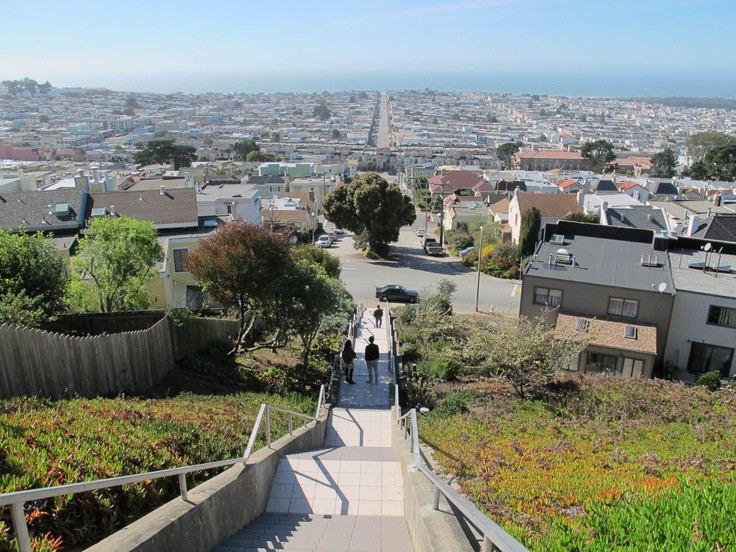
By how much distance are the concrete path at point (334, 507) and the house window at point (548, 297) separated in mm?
15195

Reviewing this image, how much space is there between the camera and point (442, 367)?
18.8 metres

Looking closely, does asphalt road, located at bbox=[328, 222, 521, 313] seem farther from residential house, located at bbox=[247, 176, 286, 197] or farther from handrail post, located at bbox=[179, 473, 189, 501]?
residential house, located at bbox=[247, 176, 286, 197]

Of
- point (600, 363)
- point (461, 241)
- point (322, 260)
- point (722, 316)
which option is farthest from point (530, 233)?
point (600, 363)

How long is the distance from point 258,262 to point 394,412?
18.4ft

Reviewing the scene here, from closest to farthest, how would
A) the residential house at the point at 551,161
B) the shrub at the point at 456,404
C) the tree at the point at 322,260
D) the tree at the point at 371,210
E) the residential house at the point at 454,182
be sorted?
the shrub at the point at 456,404, the tree at the point at 322,260, the tree at the point at 371,210, the residential house at the point at 454,182, the residential house at the point at 551,161

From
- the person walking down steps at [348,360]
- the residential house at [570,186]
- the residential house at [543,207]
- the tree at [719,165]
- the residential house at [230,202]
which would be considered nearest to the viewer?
the person walking down steps at [348,360]

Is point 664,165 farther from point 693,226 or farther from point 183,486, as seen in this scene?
point 183,486

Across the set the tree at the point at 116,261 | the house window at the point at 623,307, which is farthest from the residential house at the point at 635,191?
the tree at the point at 116,261

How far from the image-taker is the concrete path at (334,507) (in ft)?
21.4

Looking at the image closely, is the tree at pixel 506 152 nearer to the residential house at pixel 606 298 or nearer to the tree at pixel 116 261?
the residential house at pixel 606 298

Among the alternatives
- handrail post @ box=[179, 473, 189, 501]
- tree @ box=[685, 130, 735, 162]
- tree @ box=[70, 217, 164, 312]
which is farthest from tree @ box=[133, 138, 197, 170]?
tree @ box=[685, 130, 735, 162]

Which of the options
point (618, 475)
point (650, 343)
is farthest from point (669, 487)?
point (650, 343)

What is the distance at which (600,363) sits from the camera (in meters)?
22.9

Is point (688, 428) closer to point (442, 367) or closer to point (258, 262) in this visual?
point (442, 367)
